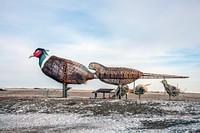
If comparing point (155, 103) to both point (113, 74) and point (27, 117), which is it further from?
point (27, 117)

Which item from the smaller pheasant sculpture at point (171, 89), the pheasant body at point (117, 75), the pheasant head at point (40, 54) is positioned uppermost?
the pheasant head at point (40, 54)

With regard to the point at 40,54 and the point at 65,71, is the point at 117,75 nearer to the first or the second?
the point at 65,71

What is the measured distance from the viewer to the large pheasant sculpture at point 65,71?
37312 millimetres

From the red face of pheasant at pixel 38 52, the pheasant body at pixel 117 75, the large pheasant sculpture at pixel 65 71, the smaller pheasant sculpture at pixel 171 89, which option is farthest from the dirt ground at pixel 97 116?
the smaller pheasant sculpture at pixel 171 89

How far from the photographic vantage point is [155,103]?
32.0 metres

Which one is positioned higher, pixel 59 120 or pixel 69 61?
pixel 69 61

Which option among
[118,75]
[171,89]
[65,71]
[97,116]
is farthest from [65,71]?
[171,89]

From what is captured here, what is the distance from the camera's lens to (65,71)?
37.3 m

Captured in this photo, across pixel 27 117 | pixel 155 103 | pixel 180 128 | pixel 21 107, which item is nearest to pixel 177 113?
pixel 155 103

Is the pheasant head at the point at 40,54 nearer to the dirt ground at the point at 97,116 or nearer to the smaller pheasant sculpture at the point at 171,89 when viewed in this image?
the dirt ground at the point at 97,116

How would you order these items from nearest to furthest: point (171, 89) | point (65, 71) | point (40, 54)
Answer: point (65, 71) → point (40, 54) → point (171, 89)

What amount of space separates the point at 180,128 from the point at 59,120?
10.0 m

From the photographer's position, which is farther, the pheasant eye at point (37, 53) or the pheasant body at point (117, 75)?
the pheasant eye at point (37, 53)

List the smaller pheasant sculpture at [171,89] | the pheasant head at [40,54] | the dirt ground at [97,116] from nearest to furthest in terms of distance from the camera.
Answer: the dirt ground at [97,116]
the pheasant head at [40,54]
the smaller pheasant sculpture at [171,89]
